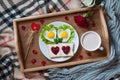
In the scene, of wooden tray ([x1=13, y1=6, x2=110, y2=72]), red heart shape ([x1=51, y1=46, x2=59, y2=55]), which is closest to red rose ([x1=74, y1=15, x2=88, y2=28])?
wooden tray ([x1=13, y1=6, x2=110, y2=72])

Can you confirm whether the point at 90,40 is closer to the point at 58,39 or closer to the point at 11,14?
the point at 58,39

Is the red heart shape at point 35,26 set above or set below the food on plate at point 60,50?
above

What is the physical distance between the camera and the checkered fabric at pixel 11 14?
1.14m

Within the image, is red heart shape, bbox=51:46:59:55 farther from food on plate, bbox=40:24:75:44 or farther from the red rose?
the red rose

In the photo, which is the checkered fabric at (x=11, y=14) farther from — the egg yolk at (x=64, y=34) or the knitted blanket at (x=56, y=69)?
the egg yolk at (x=64, y=34)

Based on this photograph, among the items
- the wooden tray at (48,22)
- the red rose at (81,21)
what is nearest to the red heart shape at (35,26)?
the wooden tray at (48,22)

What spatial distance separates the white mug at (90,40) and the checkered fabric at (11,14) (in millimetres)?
128

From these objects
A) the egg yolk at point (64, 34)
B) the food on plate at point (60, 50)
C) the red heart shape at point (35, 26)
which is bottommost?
the food on plate at point (60, 50)

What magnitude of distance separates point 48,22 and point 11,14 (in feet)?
0.49

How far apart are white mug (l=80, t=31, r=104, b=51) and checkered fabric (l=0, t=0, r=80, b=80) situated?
128 mm

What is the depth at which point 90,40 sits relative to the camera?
44.2 inches

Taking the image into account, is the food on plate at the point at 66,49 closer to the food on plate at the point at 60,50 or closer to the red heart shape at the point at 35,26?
the food on plate at the point at 60,50

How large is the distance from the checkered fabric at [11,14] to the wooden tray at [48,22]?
4cm

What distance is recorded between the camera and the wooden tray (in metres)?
1.12
